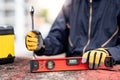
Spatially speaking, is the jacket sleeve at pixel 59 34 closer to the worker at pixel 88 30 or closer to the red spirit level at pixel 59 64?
the worker at pixel 88 30

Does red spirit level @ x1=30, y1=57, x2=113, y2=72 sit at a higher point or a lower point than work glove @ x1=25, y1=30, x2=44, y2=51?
lower

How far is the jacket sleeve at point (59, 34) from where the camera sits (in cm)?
179

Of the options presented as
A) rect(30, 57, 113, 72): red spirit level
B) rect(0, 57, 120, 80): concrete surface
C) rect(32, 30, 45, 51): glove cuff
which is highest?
rect(32, 30, 45, 51): glove cuff

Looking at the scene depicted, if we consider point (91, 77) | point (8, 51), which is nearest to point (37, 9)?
point (8, 51)

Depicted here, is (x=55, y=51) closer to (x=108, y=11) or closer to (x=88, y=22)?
(x=88, y=22)

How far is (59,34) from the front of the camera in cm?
183

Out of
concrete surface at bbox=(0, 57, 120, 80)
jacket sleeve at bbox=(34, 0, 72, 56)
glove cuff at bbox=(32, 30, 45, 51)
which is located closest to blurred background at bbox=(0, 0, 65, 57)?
jacket sleeve at bbox=(34, 0, 72, 56)

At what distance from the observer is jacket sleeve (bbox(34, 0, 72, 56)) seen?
179cm

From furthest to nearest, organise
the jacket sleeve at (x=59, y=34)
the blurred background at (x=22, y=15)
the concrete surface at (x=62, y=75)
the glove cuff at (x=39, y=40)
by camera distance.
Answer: the blurred background at (x=22, y=15), the jacket sleeve at (x=59, y=34), the glove cuff at (x=39, y=40), the concrete surface at (x=62, y=75)

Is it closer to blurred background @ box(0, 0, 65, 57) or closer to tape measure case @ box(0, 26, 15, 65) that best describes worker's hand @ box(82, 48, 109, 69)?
tape measure case @ box(0, 26, 15, 65)

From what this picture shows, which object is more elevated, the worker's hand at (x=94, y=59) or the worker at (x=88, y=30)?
the worker at (x=88, y=30)


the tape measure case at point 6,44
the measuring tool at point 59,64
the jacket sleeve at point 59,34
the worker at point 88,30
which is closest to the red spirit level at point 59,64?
the measuring tool at point 59,64

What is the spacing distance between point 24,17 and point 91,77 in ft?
2.99

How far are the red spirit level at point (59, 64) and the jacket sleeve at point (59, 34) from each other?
43cm
